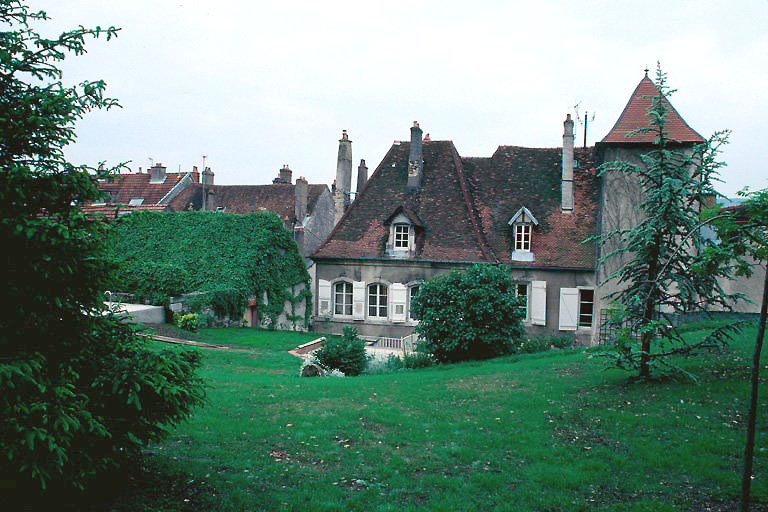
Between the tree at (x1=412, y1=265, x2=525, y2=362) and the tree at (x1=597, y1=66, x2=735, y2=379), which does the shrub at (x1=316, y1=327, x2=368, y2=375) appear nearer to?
the tree at (x1=412, y1=265, x2=525, y2=362)

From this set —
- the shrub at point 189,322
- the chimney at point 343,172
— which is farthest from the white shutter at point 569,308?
the shrub at point 189,322

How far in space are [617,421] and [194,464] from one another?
21.1ft

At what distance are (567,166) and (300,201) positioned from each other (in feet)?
59.7

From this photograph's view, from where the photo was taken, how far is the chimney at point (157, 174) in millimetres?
41656

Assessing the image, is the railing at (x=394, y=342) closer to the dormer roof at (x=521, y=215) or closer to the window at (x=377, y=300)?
the window at (x=377, y=300)

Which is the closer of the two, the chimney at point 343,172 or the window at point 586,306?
the window at point 586,306

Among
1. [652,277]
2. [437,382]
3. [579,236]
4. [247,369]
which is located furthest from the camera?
[579,236]

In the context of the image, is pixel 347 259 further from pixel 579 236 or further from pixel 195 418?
pixel 195 418

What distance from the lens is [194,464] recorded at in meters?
6.91

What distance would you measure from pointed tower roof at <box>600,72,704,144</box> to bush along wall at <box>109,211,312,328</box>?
15601 mm

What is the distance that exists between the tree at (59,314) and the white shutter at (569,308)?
19.4 metres

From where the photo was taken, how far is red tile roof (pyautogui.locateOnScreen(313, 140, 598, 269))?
77.2 feet

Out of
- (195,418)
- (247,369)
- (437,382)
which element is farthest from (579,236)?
(195,418)

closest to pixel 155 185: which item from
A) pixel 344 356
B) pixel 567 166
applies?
pixel 567 166
